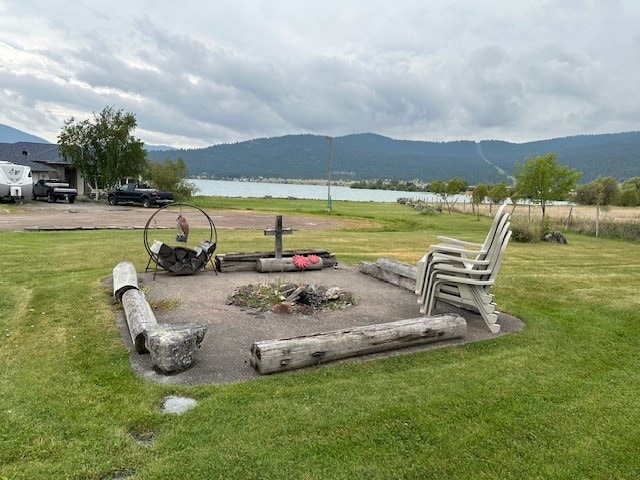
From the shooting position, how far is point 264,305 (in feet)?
19.7

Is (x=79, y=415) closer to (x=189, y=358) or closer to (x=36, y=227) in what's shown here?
(x=189, y=358)

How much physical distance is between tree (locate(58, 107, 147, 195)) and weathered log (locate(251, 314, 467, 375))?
32.5 metres

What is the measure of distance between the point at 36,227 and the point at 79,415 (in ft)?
46.2

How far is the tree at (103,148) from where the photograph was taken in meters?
32.2

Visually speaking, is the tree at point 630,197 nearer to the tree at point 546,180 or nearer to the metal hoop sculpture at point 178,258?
the tree at point 546,180

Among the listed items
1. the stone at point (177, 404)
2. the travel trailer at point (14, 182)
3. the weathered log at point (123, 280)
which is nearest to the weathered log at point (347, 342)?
the stone at point (177, 404)

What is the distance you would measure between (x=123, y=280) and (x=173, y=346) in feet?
9.18

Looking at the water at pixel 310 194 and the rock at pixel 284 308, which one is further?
the water at pixel 310 194

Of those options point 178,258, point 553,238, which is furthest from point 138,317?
point 553,238

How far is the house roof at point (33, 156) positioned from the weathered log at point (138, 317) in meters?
34.2

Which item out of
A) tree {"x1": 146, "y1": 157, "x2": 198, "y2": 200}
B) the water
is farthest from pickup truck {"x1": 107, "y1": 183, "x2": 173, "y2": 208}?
the water

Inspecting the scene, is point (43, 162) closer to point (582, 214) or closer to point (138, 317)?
point (138, 317)

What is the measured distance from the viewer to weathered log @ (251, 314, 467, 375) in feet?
13.0

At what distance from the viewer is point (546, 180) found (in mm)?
22734
